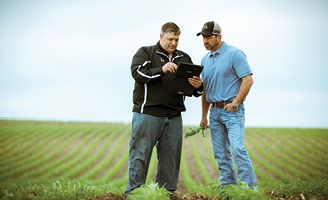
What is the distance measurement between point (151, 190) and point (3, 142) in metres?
26.4

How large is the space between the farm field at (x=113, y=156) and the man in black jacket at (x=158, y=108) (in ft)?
27.5

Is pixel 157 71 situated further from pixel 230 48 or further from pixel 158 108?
pixel 230 48

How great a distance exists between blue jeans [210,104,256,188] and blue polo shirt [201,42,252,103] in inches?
7.5

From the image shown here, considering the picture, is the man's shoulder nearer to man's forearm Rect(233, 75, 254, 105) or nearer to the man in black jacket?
man's forearm Rect(233, 75, 254, 105)

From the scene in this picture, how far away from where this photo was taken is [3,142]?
28125mm

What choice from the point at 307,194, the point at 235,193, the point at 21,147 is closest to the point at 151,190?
the point at 235,193

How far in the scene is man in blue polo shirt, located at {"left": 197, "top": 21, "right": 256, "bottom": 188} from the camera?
16.3ft

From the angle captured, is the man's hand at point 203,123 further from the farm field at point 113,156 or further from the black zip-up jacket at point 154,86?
the farm field at point 113,156

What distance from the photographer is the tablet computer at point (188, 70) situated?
490 cm

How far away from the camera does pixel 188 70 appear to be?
498 cm

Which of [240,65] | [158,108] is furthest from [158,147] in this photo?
[240,65]

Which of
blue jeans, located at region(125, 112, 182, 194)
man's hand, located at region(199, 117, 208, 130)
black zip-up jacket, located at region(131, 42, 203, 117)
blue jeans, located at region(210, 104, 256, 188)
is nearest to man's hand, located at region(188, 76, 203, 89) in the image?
black zip-up jacket, located at region(131, 42, 203, 117)

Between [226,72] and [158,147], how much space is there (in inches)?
48.9

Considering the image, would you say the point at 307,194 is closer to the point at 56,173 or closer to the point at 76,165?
the point at 56,173
